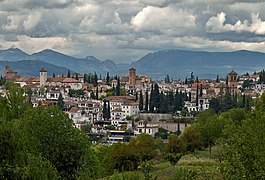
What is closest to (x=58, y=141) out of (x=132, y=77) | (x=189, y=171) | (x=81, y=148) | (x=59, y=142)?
(x=59, y=142)

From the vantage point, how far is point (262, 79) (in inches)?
4867

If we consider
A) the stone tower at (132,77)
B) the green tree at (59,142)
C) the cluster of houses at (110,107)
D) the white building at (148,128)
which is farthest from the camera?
the stone tower at (132,77)

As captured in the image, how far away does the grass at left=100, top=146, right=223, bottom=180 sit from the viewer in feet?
54.9

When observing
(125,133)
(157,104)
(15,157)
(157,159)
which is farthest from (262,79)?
(15,157)

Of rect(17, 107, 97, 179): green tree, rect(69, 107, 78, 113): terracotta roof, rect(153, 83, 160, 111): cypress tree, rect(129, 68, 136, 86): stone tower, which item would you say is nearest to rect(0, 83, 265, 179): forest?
rect(17, 107, 97, 179): green tree

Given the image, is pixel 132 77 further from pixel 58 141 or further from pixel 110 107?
pixel 58 141

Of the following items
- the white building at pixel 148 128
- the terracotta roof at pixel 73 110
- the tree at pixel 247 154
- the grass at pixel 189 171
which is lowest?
the white building at pixel 148 128

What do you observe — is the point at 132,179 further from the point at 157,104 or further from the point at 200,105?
the point at 200,105

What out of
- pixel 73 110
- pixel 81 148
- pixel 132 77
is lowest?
pixel 73 110

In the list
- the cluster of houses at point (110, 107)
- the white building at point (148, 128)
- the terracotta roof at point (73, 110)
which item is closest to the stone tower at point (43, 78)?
the cluster of houses at point (110, 107)

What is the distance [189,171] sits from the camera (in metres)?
18.1

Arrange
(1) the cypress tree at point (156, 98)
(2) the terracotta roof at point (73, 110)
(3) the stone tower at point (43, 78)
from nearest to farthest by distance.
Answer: (1) the cypress tree at point (156, 98) → (2) the terracotta roof at point (73, 110) → (3) the stone tower at point (43, 78)

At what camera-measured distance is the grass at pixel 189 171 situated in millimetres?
16734

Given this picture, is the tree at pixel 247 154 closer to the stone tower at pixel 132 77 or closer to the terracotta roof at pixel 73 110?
the terracotta roof at pixel 73 110
